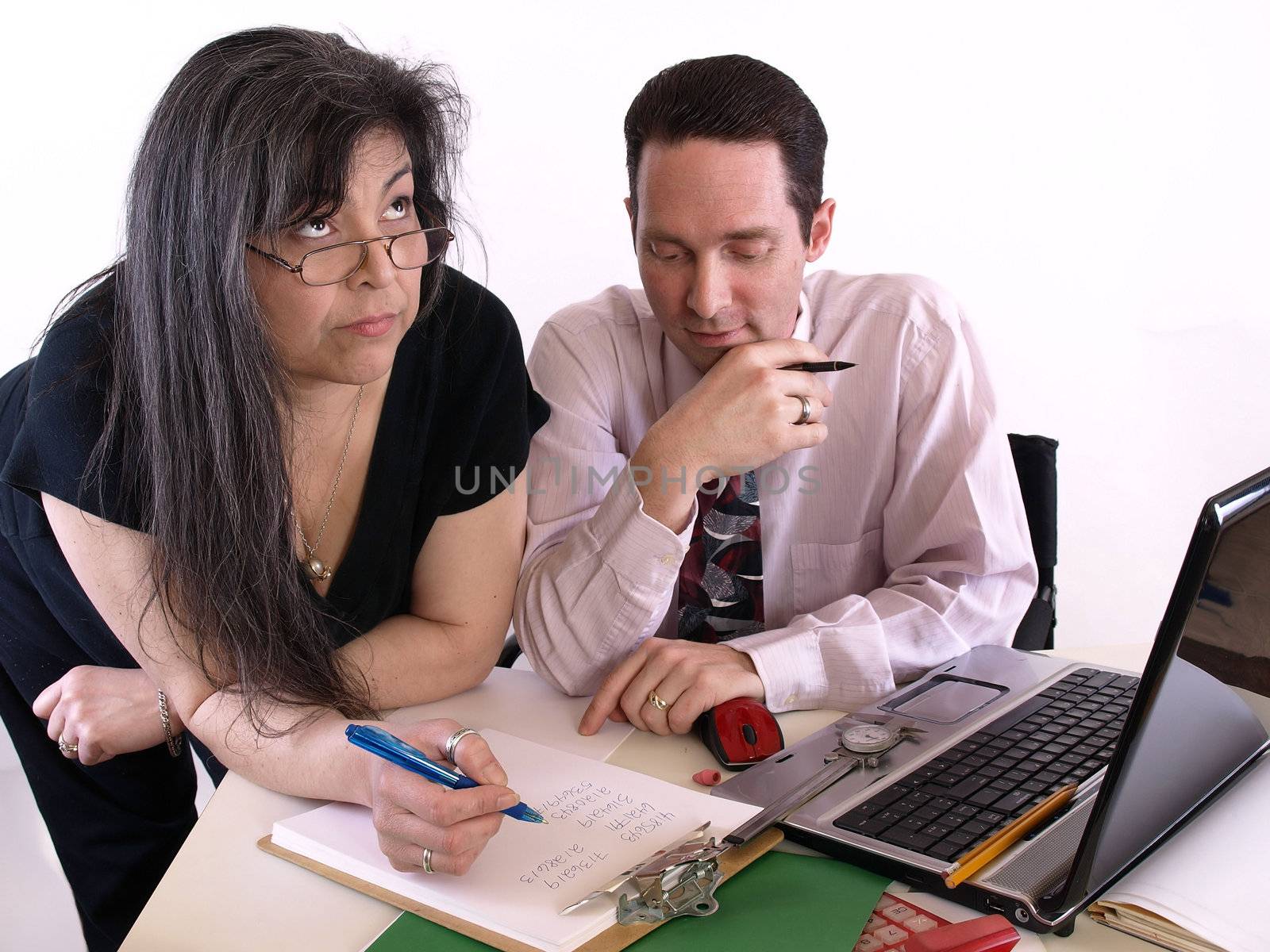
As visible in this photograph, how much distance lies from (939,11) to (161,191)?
2292mm

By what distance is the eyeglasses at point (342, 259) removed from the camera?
1.14m

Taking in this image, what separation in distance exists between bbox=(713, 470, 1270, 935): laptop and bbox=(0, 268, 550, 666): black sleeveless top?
55cm

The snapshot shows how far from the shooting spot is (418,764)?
3.10 ft

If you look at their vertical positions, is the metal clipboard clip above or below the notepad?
above

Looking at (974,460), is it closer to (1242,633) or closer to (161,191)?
(1242,633)

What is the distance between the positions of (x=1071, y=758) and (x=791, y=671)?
327 millimetres

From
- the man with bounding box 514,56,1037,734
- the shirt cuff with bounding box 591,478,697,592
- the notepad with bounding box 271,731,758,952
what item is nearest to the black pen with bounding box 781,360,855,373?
the man with bounding box 514,56,1037,734

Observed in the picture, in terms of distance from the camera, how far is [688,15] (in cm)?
269

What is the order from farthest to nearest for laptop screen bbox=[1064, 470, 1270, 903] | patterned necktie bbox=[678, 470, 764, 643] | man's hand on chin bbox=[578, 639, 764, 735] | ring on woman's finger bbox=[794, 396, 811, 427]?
patterned necktie bbox=[678, 470, 764, 643] → ring on woman's finger bbox=[794, 396, 811, 427] → man's hand on chin bbox=[578, 639, 764, 735] → laptop screen bbox=[1064, 470, 1270, 903]

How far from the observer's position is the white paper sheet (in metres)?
1.22

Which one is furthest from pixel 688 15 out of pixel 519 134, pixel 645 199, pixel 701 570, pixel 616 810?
pixel 616 810

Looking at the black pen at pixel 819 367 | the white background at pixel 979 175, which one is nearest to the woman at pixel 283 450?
the black pen at pixel 819 367

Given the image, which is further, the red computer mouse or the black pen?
the black pen

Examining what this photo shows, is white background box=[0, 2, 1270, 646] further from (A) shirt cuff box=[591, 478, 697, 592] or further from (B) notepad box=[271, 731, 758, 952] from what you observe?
(B) notepad box=[271, 731, 758, 952]
